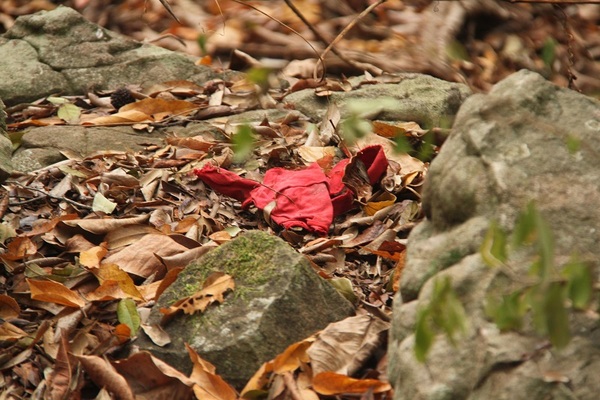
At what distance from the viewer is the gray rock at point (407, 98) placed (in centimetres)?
409

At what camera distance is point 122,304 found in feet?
8.81

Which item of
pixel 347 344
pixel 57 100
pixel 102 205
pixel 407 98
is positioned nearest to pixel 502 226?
pixel 347 344

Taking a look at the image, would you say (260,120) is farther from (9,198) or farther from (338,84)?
(9,198)

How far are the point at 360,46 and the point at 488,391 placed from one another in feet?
12.1

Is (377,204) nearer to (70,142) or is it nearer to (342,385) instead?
(342,385)

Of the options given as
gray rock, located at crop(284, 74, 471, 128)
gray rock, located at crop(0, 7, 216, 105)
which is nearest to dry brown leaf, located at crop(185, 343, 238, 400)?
gray rock, located at crop(284, 74, 471, 128)

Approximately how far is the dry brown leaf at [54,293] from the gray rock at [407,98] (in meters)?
1.70

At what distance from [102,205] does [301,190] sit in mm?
731

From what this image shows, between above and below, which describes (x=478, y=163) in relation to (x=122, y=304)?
above

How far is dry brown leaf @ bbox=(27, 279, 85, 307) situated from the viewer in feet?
9.03

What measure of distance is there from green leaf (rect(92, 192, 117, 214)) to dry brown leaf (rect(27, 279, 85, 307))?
0.55m

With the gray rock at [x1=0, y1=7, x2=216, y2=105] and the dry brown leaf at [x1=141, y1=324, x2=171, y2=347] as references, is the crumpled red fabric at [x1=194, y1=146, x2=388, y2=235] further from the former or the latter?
the gray rock at [x1=0, y1=7, x2=216, y2=105]

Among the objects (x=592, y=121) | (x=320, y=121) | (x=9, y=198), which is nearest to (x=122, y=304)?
(x=9, y=198)

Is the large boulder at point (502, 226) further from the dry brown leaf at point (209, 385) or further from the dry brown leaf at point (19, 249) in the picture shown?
the dry brown leaf at point (19, 249)
